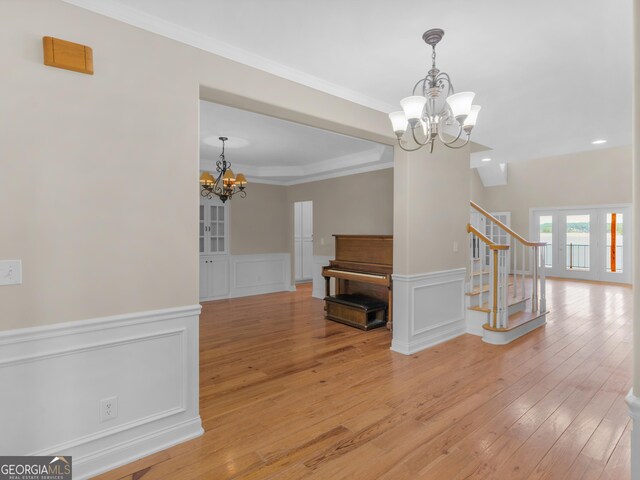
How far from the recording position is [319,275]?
7020 mm

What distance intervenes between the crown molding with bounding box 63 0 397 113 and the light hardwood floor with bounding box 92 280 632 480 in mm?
2553

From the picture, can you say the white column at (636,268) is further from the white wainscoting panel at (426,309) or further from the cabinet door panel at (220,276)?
the cabinet door panel at (220,276)

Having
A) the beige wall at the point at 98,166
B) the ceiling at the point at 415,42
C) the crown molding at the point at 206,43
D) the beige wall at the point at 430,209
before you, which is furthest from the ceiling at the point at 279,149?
the beige wall at the point at 98,166

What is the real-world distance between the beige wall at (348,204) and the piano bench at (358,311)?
4.63 ft

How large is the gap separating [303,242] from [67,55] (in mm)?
8012

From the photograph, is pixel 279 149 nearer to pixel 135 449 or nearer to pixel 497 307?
pixel 497 307

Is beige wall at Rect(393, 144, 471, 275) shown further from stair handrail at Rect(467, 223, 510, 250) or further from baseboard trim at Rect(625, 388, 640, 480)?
baseboard trim at Rect(625, 388, 640, 480)

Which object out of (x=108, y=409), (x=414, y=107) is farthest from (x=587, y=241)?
(x=108, y=409)

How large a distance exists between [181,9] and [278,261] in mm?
6058

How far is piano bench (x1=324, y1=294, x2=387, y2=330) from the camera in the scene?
4703 millimetres

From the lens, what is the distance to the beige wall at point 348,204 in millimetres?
5930

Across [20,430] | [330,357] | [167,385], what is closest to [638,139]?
[167,385]

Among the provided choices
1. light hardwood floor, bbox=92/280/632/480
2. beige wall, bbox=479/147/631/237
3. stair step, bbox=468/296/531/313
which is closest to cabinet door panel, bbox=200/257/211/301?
A: light hardwood floor, bbox=92/280/632/480

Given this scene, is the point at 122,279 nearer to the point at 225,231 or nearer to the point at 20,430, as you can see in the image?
the point at 20,430
